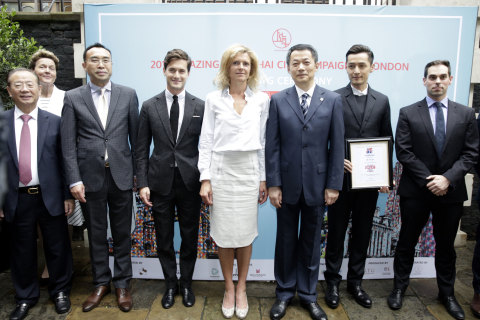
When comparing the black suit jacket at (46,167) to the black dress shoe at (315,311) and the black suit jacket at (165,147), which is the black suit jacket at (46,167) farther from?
the black dress shoe at (315,311)

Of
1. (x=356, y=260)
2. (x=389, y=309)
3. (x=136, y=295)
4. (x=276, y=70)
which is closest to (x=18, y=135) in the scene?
(x=136, y=295)

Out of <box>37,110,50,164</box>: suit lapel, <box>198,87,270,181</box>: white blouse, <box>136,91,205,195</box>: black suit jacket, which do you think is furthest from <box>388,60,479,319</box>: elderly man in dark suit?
<box>37,110,50,164</box>: suit lapel

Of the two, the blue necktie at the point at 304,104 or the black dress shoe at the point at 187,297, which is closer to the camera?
the blue necktie at the point at 304,104

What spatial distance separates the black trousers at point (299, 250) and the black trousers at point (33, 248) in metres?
1.82

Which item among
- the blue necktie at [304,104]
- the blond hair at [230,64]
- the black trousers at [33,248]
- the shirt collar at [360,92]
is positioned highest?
the blond hair at [230,64]

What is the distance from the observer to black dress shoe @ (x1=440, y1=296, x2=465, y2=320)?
265cm

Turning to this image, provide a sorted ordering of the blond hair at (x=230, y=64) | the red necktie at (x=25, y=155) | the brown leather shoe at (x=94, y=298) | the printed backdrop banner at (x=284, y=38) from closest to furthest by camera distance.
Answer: the blond hair at (x=230, y=64), the red necktie at (x=25, y=155), the brown leather shoe at (x=94, y=298), the printed backdrop banner at (x=284, y=38)

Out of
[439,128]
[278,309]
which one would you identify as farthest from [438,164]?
[278,309]

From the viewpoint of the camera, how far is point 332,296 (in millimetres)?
2834

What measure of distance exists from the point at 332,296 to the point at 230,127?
1.73 m

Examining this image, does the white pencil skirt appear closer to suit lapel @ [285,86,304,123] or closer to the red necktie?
suit lapel @ [285,86,304,123]

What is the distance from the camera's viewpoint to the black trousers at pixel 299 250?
2582mm

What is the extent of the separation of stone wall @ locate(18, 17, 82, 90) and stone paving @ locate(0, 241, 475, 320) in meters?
2.54

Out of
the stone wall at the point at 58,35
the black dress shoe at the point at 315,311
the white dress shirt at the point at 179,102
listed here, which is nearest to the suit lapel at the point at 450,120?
the black dress shoe at the point at 315,311
